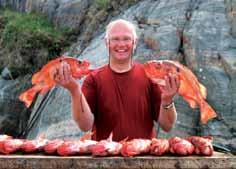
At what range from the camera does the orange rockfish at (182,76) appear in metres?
4.50

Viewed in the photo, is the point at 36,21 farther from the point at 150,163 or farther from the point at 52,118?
the point at 150,163

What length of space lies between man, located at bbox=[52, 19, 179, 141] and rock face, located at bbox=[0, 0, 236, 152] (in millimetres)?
4442

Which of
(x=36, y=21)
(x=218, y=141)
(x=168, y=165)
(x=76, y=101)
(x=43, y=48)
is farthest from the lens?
(x=36, y=21)

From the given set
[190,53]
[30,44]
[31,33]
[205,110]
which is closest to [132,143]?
[205,110]

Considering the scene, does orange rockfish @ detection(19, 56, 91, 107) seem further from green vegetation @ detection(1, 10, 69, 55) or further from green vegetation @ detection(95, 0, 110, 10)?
green vegetation @ detection(1, 10, 69, 55)

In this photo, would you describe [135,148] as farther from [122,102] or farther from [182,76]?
[122,102]

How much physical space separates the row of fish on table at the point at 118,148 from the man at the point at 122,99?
0.64 metres

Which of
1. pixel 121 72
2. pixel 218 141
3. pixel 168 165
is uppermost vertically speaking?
pixel 121 72

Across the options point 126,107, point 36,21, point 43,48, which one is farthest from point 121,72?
point 36,21

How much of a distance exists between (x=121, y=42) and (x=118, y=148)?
1104 millimetres

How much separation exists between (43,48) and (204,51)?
191 inches

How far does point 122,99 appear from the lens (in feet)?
16.6

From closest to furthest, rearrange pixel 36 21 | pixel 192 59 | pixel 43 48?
pixel 192 59
pixel 43 48
pixel 36 21

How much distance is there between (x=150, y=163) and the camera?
3969mm
